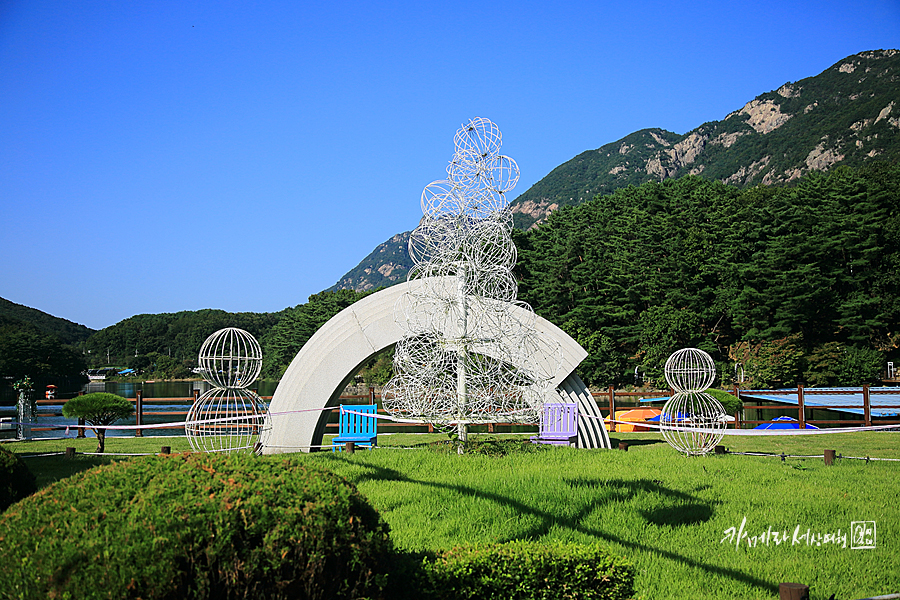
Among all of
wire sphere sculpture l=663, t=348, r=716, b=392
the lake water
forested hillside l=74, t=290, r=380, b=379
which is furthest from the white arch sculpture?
forested hillside l=74, t=290, r=380, b=379

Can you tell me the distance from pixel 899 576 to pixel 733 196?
40914 millimetres

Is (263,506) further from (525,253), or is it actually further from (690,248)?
(525,253)

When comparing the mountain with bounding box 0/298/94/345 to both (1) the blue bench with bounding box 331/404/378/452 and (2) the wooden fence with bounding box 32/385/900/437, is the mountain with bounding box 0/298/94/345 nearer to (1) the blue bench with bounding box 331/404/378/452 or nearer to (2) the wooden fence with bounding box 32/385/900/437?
(2) the wooden fence with bounding box 32/385/900/437

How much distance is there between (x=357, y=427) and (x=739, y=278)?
3078cm

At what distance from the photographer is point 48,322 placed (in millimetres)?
92750

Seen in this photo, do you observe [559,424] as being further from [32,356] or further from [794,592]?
[32,356]

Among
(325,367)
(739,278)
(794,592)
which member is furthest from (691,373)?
(739,278)

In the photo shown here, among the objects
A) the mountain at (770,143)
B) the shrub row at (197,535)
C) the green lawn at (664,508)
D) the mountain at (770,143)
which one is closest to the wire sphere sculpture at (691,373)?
the green lawn at (664,508)

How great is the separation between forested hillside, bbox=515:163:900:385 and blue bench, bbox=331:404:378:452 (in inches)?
1001

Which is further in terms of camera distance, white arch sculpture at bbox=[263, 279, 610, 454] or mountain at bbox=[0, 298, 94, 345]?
mountain at bbox=[0, 298, 94, 345]

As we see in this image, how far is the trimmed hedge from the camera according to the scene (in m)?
3.93

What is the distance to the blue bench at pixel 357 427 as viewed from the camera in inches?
478

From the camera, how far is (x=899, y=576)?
4953 mm

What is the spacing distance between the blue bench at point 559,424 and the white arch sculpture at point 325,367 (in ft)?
1.02
